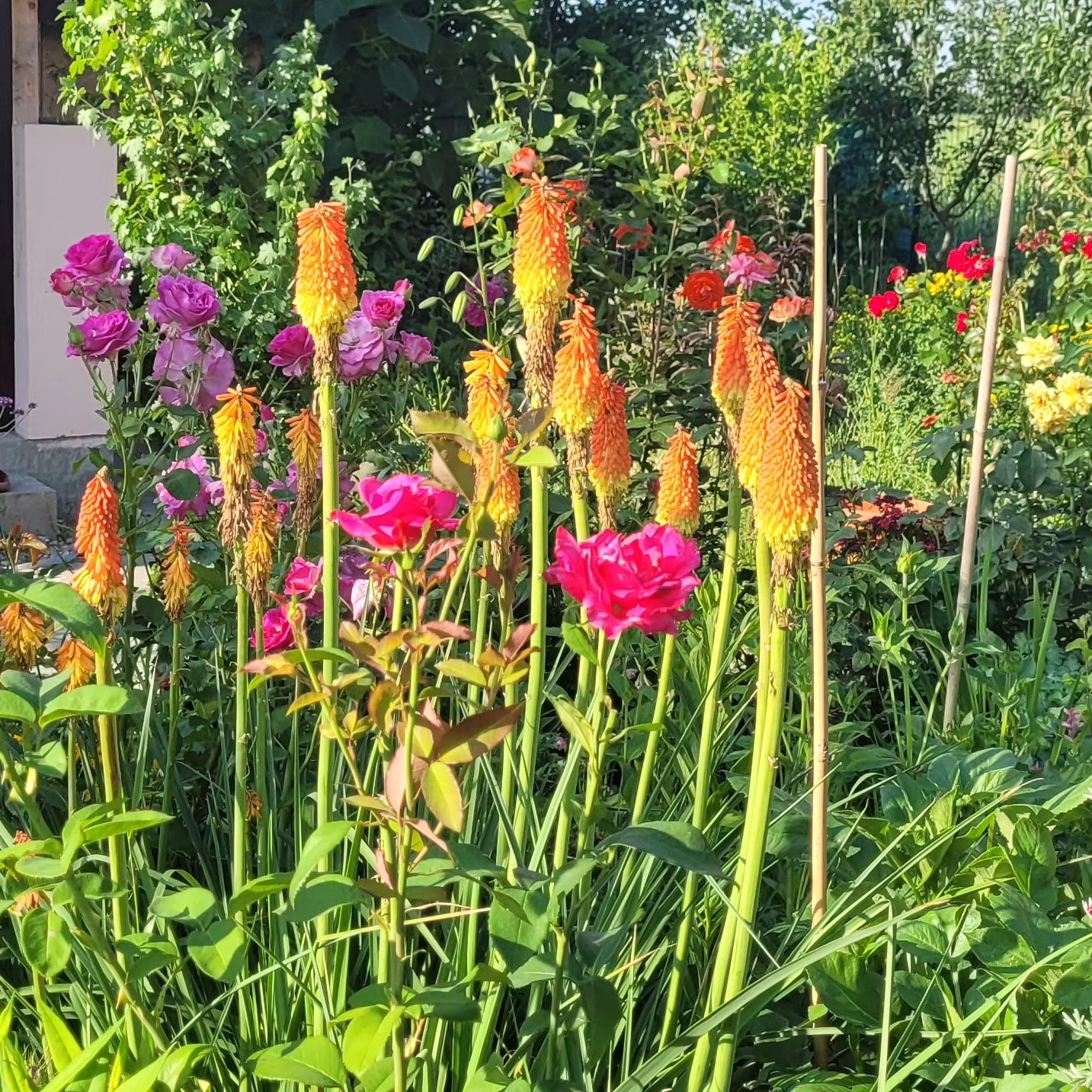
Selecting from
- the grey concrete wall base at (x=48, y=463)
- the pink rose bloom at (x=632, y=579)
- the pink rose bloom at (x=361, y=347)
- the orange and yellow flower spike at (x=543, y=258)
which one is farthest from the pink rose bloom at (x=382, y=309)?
the grey concrete wall base at (x=48, y=463)

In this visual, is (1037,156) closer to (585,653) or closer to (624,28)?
(624,28)

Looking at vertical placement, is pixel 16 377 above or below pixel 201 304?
below

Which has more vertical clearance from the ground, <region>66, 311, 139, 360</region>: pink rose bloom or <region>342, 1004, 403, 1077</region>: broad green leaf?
<region>66, 311, 139, 360</region>: pink rose bloom

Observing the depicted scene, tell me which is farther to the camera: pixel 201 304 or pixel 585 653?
pixel 201 304

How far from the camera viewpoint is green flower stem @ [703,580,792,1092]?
1.32 meters

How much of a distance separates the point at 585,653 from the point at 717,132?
2.68 metres

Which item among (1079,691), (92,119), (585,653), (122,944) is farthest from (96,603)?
(92,119)

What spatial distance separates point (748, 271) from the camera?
308cm

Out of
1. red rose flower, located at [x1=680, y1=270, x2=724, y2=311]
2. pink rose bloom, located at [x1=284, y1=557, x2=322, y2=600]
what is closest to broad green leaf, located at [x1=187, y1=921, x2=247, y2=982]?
pink rose bloom, located at [x1=284, y1=557, x2=322, y2=600]

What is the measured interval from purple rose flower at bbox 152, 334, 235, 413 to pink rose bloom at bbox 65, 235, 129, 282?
0.50ft

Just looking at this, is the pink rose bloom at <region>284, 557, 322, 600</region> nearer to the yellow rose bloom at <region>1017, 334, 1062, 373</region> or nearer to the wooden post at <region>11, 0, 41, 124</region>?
the yellow rose bloom at <region>1017, 334, 1062, 373</region>

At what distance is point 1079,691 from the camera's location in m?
2.74

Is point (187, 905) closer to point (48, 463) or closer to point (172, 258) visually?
point (172, 258)

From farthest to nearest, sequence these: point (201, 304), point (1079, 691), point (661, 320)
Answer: point (661, 320), point (1079, 691), point (201, 304)
